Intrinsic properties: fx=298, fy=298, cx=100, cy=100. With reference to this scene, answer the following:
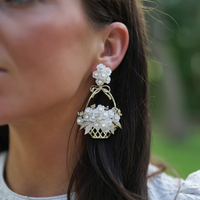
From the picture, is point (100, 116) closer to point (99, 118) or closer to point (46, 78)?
point (99, 118)

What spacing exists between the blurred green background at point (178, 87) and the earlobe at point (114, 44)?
4413 millimetres

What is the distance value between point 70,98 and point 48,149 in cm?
34

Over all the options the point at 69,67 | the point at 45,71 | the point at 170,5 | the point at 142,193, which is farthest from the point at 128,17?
the point at 170,5

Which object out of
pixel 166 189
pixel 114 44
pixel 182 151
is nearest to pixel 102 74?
pixel 114 44

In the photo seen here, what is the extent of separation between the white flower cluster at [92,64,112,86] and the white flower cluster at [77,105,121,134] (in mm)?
143

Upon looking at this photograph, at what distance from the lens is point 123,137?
5.37 ft

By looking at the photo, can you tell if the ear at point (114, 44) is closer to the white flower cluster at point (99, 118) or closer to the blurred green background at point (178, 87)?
the white flower cluster at point (99, 118)

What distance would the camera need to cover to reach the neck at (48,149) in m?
1.65

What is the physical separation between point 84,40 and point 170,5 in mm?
12445

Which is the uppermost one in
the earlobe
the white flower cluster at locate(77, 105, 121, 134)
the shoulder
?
the earlobe

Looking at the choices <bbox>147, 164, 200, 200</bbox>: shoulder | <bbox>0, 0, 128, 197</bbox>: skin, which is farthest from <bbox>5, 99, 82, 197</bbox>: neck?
<bbox>147, 164, 200, 200</bbox>: shoulder

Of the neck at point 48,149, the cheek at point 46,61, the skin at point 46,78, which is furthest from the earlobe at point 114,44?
the neck at point 48,149

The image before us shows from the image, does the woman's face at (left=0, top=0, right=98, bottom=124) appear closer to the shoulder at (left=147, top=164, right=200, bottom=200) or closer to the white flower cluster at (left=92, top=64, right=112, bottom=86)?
the white flower cluster at (left=92, top=64, right=112, bottom=86)

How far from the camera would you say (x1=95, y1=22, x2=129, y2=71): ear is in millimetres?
1649
